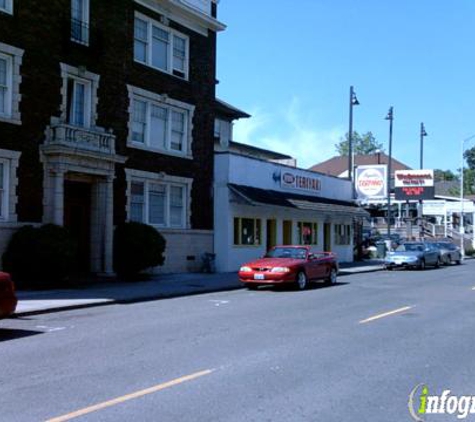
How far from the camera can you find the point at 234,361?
8867mm

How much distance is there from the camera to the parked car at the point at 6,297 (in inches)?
441

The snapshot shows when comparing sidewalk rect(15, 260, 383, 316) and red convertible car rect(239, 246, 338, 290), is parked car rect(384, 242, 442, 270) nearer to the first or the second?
sidewalk rect(15, 260, 383, 316)

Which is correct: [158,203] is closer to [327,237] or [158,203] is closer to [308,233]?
[308,233]

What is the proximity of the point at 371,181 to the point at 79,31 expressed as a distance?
28547 millimetres

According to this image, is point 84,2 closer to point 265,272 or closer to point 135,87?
point 135,87

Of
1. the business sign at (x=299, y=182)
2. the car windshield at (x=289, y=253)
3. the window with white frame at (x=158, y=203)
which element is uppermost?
the business sign at (x=299, y=182)

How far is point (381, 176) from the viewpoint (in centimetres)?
4634

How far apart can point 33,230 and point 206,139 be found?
1098 centimetres

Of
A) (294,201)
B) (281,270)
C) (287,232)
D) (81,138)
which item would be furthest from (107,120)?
(287,232)

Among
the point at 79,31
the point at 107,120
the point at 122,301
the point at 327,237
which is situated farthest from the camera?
the point at 327,237

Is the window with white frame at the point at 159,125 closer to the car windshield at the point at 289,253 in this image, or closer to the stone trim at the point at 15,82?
the stone trim at the point at 15,82

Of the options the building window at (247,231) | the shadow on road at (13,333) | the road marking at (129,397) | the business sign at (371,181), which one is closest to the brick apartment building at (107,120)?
the building window at (247,231)

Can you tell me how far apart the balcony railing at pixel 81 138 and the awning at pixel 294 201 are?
733 centimetres

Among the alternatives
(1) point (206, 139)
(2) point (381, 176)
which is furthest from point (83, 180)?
(2) point (381, 176)
